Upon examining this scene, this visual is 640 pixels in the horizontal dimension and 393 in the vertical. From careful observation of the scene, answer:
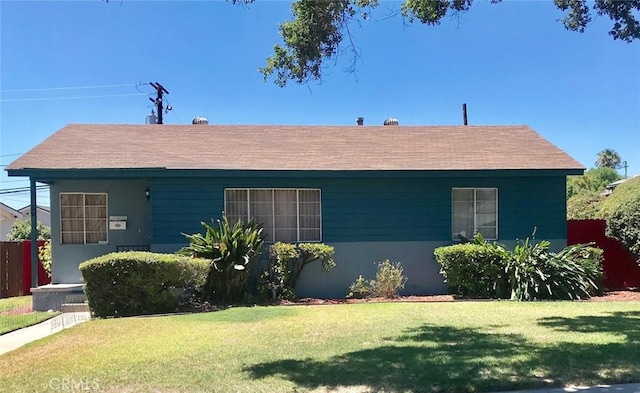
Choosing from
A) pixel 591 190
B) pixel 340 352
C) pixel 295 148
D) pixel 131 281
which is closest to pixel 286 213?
pixel 295 148

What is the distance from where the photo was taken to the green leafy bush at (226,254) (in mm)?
11734

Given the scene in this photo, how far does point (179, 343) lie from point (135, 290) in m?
3.31

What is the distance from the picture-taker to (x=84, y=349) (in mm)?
7195

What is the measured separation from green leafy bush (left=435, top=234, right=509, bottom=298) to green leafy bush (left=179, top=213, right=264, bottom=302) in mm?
4499

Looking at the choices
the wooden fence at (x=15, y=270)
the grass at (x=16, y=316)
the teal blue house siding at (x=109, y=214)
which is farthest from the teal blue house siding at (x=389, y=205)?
the wooden fence at (x=15, y=270)

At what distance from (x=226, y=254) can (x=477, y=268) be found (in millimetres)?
5743

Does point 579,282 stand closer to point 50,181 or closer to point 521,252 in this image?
point 521,252

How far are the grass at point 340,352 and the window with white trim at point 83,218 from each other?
4.57 meters

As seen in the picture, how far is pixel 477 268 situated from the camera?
12.4 m

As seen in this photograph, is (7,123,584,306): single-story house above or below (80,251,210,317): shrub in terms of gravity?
above

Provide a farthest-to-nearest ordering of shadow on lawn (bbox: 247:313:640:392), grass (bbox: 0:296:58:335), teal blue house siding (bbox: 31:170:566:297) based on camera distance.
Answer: teal blue house siding (bbox: 31:170:566:297)
grass (bbox: 0:296:58:335)
shadow on lawn (bbox: 247:313:640:392)

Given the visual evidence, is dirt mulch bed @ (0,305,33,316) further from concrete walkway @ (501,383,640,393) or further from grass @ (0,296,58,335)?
concrete walkway @ (501,383,640,393)

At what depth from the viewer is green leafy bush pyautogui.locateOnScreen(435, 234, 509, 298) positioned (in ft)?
40.4

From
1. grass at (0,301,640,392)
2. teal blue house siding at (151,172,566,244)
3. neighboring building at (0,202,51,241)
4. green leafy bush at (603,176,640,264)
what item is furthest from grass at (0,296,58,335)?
neighboring building at (0,202,51,241)
